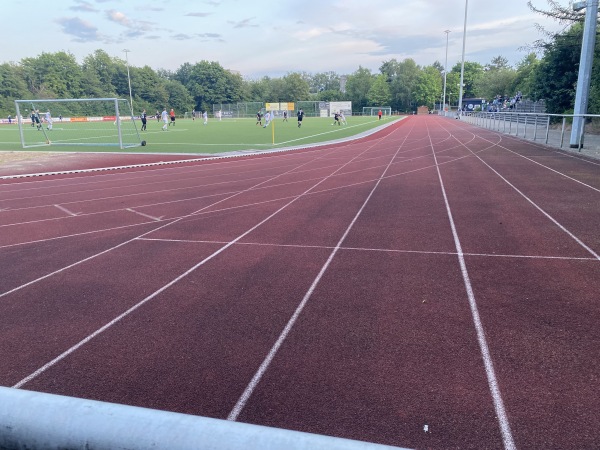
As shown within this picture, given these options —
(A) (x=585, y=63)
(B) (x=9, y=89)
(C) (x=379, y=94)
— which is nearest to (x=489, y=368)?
(A) (x=585, y=63)

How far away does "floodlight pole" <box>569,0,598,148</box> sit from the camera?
61.8 feet

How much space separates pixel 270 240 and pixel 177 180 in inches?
301

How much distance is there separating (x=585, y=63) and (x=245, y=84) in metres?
113

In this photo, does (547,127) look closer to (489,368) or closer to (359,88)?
(489,368)

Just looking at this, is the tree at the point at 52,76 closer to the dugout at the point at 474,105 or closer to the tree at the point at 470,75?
the dugout at the point at 474,105

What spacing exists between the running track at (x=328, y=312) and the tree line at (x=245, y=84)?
3080 centimetres

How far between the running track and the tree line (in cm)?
3080

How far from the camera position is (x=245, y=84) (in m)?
125

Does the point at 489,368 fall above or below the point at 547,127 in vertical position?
below

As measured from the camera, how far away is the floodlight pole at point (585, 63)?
1884 centimetres

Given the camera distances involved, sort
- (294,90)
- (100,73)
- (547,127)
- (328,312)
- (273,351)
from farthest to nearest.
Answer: (294,90) → (100,73) → (547,127) → (328,312) → (273,351)

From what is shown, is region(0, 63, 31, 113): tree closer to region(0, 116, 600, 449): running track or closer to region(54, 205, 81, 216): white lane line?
region(54, 205, 81, 216): white lane line

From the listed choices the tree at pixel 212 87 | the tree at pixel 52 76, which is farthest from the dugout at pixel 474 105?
the tree at pixel 52 76

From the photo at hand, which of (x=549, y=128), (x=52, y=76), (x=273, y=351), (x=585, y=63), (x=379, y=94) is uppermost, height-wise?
(x=52, y=76)
